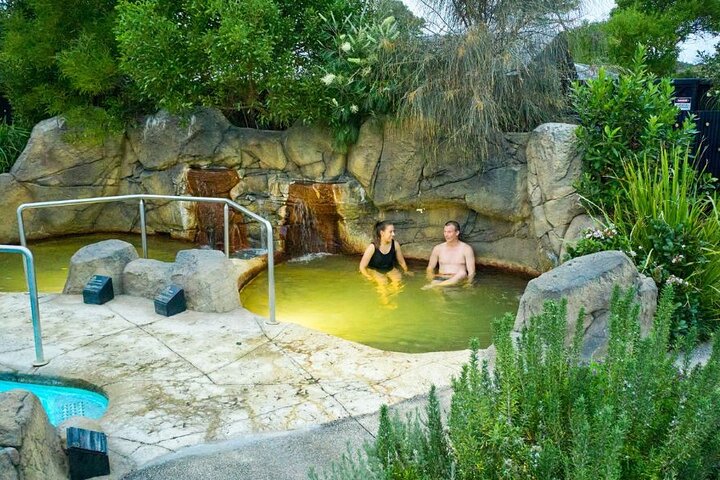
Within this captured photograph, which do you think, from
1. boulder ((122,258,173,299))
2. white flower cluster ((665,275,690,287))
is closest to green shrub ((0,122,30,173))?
boulder ((122,258,173,299))

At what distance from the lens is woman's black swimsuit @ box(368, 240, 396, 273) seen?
733 centimetres

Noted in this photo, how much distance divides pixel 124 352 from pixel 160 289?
1.12m

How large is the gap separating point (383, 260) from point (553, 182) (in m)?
2.10

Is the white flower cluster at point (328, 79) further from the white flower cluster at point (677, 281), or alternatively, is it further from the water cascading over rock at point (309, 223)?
the white flower cluster at point (677, 281)

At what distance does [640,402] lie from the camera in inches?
77.0

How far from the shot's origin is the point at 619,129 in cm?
559

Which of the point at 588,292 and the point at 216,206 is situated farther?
the point at 216,206

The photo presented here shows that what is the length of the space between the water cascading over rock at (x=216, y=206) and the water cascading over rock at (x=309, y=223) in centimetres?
71

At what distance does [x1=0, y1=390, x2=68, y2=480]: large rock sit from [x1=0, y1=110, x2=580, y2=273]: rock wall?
4934mm

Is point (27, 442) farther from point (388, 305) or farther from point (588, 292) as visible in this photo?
point (388, 305)

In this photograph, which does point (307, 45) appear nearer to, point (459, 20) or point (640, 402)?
point (459, 20)

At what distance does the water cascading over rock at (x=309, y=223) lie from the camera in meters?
8.33

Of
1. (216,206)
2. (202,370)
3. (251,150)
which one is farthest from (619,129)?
(216,206)

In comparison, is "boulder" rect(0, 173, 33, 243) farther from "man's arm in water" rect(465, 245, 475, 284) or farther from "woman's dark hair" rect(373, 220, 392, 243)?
"man's arm in water" rect(465, 245, 475, 284)
